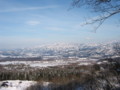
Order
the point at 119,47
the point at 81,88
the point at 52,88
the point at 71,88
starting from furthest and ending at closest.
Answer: the point at 52,88 < the point at 71,88 < the point at 81,88 < the point at 119,47

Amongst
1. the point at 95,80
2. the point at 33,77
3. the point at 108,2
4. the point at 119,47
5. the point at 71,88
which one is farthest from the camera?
the point at 33,77

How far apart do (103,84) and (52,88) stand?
1012cm

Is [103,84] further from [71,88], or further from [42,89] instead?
[42,89]

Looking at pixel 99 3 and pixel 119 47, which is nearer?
pixel 99 3

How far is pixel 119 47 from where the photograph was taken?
363 inches

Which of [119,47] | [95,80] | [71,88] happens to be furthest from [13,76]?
[119,47]

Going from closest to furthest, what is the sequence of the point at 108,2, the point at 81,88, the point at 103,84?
1. the point at 108,2
2. the point at 103,84
3. the point at 81,88

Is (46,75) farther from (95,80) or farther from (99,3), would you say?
(99,3)

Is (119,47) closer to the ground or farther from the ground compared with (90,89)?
farther from the ground

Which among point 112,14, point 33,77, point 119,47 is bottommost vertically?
point 33,77

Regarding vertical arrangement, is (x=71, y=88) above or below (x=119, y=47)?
below

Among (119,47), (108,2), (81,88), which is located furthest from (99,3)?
(81,88)

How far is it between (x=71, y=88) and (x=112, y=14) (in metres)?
15.9

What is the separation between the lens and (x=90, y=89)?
1738 cm
